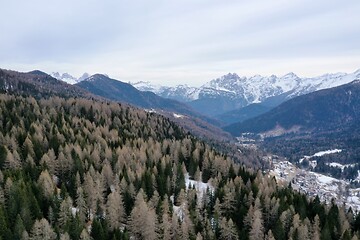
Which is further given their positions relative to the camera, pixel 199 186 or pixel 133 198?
pixel 199 186

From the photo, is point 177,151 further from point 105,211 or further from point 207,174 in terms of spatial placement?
point 105,211

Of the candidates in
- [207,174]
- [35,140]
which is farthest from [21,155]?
[207,174]

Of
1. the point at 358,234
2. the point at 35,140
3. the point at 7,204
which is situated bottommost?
the point at 358,234

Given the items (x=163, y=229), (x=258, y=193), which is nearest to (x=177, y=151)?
(x=258, y=193)

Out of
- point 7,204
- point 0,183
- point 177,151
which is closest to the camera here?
point 7,204

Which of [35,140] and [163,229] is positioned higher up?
[35,140]

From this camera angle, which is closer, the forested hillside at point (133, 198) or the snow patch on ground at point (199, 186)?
the forested hillside at point (133, 198)

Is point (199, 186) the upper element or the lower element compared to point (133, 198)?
lower

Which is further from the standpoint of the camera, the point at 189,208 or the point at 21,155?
the point at 21,155

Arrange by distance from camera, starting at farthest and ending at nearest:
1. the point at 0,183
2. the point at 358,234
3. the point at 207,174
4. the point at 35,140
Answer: the point at 207,174 < the point at 35,140 < the point at 358,234 < the point at 0,183
